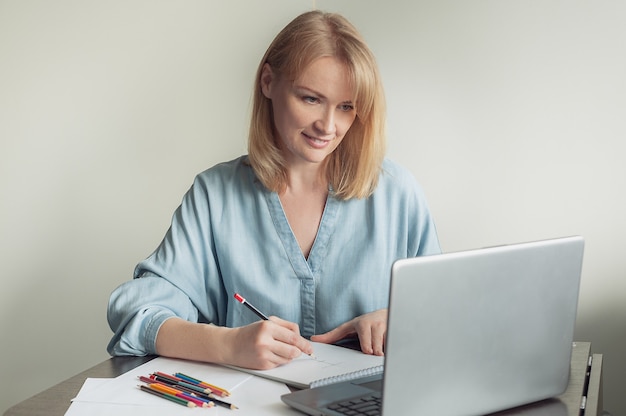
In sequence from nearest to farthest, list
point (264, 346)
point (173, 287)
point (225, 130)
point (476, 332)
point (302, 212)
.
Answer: point (476, 332)
point (264, 346)
point (173, 287)
point (302, 212)
point (225, 130)

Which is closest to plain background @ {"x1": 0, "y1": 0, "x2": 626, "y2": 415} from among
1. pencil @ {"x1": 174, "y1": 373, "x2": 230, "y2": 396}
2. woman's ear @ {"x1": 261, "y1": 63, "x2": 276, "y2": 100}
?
woman's ear @ {"x1": 261, "y1": 63, "x2": 276, "y2": 100}

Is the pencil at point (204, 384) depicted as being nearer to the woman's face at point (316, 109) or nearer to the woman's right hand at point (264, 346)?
the woman's right hand at point (264, 346)

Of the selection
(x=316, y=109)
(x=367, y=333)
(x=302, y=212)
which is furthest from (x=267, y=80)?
(x=367, y=333)

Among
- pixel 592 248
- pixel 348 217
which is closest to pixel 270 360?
pixel 348 217

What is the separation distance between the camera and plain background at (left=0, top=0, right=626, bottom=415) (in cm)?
215

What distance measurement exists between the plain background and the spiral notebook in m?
0.99

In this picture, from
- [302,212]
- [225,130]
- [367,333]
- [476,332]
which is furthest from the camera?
[225,130]

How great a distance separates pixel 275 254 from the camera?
170cm

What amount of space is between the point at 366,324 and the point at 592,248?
990 mm

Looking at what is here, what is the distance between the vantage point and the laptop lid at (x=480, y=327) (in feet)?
3.03

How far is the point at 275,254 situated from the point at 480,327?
2.55 feet

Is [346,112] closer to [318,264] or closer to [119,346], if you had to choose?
[318,264]

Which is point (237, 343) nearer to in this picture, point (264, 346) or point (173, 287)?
point (264, 346)

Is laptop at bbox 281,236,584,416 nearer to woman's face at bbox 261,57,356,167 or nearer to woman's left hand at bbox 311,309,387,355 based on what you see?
woman's left hand at bbox 311,309,387,355
